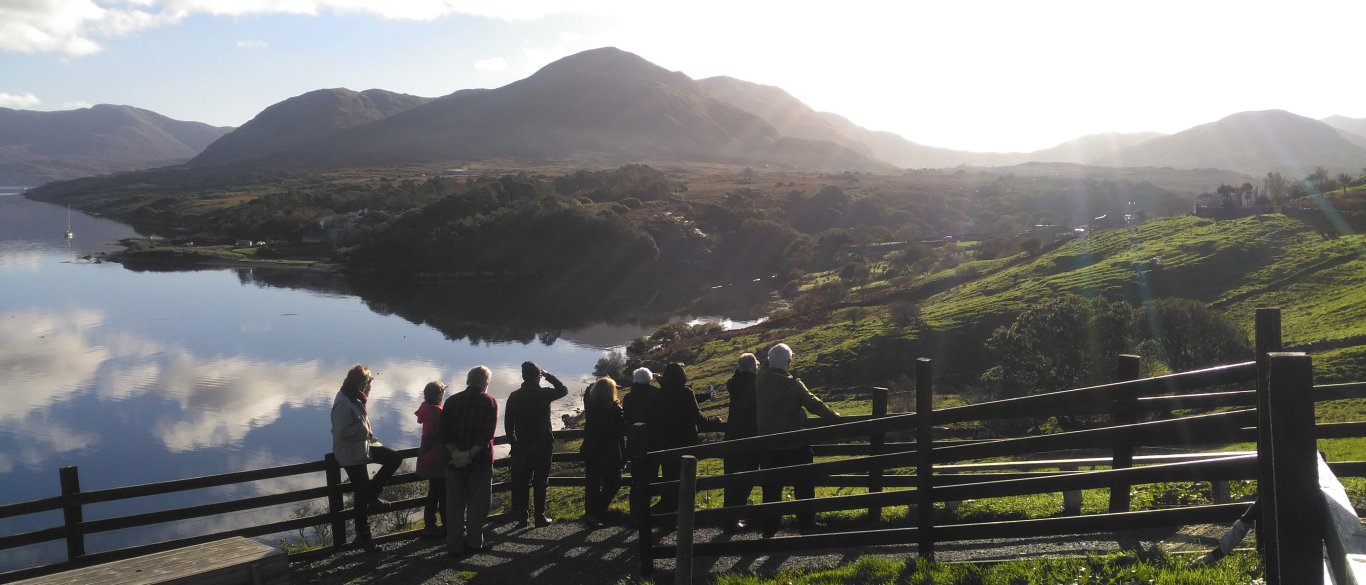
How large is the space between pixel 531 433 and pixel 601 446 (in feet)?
2.91

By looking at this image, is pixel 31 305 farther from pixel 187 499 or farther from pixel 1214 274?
pixel 1214 274

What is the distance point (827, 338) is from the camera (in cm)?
4788

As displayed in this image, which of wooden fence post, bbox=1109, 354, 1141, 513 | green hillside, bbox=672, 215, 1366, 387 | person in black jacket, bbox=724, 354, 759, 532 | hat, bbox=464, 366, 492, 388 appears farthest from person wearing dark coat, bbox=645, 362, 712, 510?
green hillside, bbox=672, 215, 1366, 387

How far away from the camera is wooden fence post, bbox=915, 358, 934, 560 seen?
7.33 m

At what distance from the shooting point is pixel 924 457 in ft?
24.2

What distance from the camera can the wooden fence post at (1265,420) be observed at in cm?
369

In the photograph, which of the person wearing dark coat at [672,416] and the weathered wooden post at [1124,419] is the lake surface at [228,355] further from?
the weathered wooden post at [1124,419]

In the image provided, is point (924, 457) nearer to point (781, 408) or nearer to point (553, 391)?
point (781, 408)

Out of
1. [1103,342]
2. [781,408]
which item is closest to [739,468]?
[781,408]

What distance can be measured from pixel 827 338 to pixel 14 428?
36.6 metres

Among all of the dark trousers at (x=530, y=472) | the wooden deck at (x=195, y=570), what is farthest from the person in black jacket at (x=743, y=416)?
the wooden deck at (x=195, y=570)

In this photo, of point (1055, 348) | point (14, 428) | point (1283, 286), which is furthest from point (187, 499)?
point (1283, 286)

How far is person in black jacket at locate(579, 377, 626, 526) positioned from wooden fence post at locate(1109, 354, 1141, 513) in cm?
564

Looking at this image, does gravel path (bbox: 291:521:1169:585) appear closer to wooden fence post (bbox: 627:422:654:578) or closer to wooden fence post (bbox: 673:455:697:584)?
wooden fence post (bbox: 627:422:654:578)
